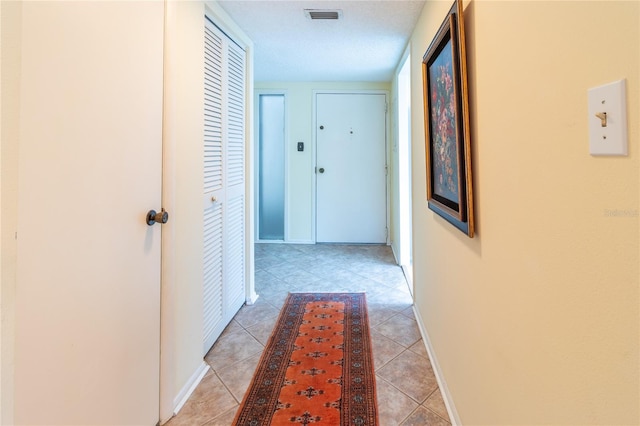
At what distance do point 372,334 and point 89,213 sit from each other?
1.81 metres

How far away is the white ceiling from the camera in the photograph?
2.23 metres

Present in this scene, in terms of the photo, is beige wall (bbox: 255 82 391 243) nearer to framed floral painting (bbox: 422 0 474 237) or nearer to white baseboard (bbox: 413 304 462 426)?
white baseboard (bbox: 413 304 462 426)

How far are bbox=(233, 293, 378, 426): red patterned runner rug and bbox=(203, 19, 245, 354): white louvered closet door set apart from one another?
1.32ft

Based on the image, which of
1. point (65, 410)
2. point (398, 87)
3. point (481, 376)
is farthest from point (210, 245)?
point (398, 87)

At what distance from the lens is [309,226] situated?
4797 mm

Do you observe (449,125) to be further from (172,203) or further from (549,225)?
(172,203)

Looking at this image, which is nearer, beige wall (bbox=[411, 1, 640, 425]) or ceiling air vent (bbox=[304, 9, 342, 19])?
beige wall (bbox=[411, 1, 640, 425])

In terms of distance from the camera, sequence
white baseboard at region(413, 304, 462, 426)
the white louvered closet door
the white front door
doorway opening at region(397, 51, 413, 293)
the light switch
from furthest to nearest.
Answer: doorway opening at region(397, 51, 413, 293)
the white louvered closet door
white baseboard at region(413, 304, 462, 426)
the white front door
the light switch

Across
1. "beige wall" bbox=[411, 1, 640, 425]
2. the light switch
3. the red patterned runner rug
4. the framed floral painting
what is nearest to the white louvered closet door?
the red patterned runner rug

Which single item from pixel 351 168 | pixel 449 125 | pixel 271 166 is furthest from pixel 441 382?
pixel 271 166

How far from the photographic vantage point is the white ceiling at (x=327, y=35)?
2229 mm

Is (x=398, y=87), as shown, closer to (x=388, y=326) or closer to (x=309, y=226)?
(x=309, y=226)

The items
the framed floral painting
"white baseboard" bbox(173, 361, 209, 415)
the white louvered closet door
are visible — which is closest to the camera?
the framed floral painting

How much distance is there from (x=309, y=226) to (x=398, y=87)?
7.08ft
